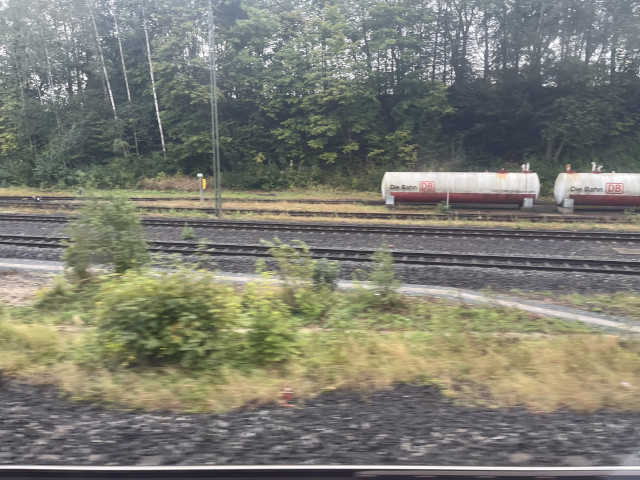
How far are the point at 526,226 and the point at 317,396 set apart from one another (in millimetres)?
14941

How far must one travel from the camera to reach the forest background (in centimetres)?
2962

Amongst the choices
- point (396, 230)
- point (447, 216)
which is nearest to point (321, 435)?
point (396, 230)

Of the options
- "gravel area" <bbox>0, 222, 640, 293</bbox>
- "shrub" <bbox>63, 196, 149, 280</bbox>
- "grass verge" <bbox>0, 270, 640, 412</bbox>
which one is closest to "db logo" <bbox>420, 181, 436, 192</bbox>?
"gravel area" <bbox>0, 222, 640, 293</bbox>

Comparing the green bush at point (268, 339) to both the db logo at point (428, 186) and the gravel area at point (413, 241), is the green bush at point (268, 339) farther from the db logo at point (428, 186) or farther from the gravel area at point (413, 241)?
the db logo at point (428, 186)

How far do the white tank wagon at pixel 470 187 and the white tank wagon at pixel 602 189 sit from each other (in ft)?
5.00

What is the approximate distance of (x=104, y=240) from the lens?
941 cm

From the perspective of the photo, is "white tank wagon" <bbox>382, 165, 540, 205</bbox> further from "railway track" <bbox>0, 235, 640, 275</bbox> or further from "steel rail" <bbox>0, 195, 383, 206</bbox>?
"railway track" <bbox>0, 235, 640, 275</bbox>

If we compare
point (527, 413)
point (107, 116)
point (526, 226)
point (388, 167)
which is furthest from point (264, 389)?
point (107, 116)

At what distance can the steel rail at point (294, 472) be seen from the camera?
3521 mm

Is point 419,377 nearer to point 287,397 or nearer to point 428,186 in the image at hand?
point 287,397

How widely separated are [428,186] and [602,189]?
310 inches

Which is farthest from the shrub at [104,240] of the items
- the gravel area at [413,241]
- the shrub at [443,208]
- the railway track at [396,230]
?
the shrub at [443,208]

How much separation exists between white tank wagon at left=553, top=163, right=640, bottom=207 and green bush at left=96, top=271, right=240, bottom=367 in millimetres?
20192

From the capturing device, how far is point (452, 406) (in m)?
4.90
